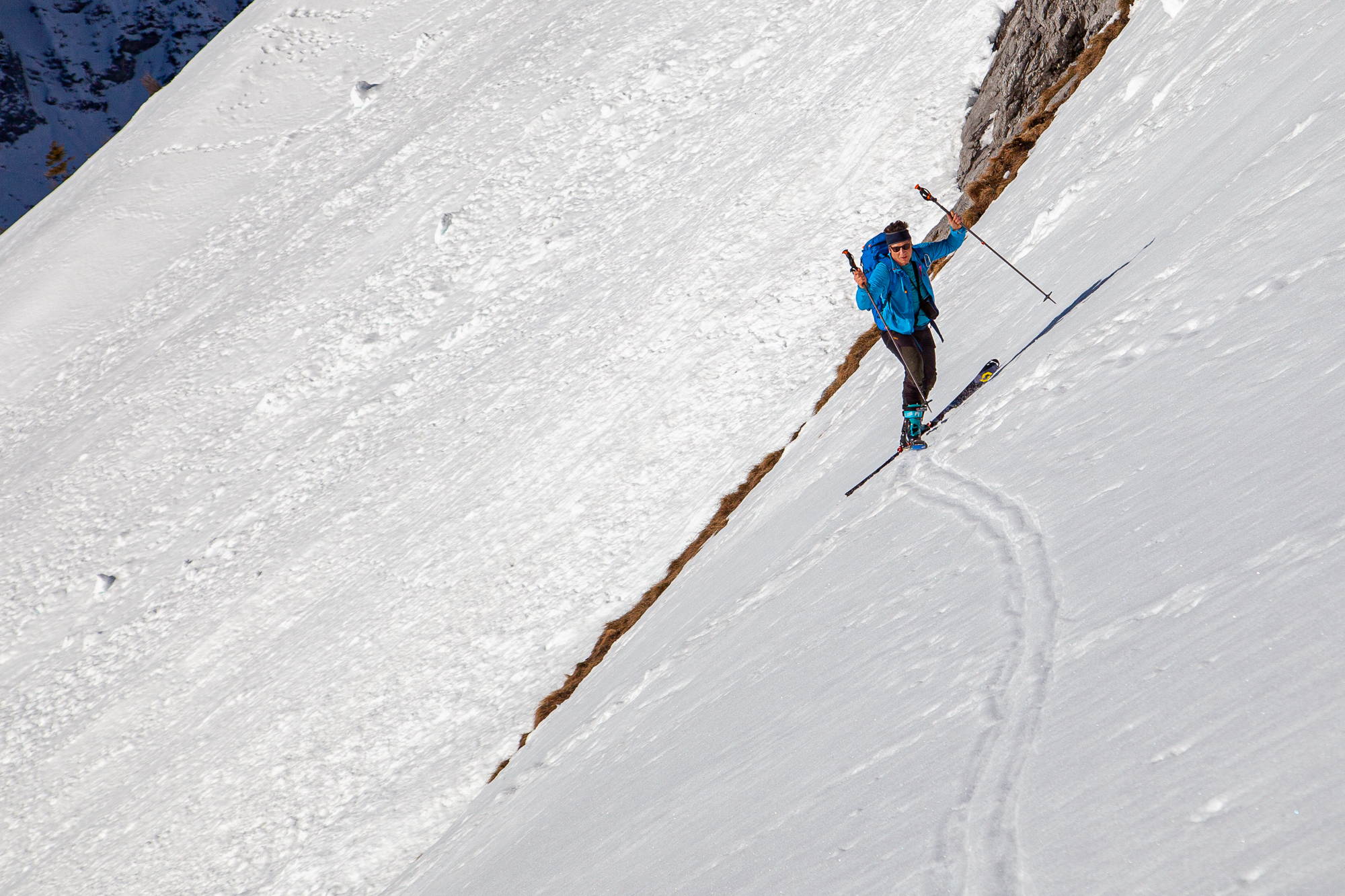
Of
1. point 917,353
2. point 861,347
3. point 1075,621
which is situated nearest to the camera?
point 1075,621

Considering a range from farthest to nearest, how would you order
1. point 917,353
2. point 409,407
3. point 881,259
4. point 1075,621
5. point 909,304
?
point 409,407, point 917,353, point 909,304, point 881,259, point 1075,621

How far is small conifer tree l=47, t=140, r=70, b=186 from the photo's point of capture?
80350 millimetres

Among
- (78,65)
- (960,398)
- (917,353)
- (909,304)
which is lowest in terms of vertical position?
(960,398)

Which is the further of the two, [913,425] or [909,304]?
[909,304]

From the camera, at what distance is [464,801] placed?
12.8 meters

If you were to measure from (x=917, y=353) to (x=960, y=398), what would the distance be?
72 cm

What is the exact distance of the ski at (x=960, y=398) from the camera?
8.88m

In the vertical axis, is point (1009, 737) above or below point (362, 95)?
below

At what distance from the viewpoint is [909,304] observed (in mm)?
9297

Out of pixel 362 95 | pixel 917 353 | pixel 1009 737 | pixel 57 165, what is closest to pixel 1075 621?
pixel 1009 737

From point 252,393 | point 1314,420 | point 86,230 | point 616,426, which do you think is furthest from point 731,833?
point 86,230

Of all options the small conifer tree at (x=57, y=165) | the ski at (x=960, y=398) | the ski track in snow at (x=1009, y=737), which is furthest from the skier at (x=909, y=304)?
the small conifer tree at (x=57, y=165)

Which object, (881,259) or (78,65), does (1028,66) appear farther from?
(78,65)

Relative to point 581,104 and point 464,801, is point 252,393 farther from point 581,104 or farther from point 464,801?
point 464,801
